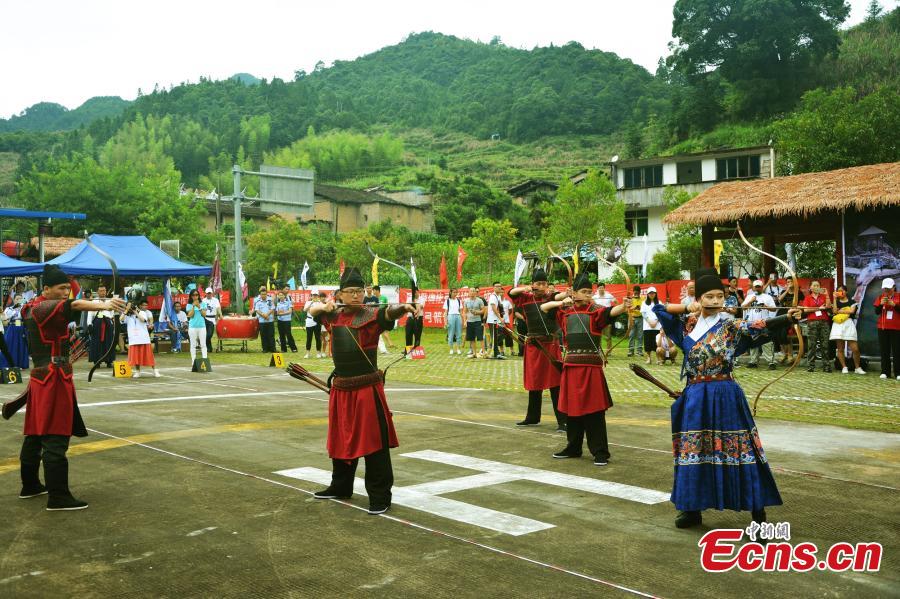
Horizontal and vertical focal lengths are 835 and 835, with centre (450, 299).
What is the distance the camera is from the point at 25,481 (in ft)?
23.3

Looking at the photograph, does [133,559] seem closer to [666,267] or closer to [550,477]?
[550,477]

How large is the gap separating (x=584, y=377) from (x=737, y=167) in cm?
4472

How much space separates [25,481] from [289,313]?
56.1 ft

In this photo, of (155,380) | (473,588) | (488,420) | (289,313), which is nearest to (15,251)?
(289,313)

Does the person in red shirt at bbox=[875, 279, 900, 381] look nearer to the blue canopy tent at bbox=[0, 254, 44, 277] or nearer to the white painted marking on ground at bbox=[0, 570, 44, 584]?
the white painted marking on ground at bbox=[0, 570, 44, 584]

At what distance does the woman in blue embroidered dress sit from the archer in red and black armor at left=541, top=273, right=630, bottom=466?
2.00m

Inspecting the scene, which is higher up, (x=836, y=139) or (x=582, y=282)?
(x=836, y=139)

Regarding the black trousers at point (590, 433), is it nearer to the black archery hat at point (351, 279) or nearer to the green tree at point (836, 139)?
the black archery hat at point (351, 279)

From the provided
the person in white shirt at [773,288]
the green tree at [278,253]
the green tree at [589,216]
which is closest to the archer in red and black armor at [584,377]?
the person in white shirt at [773,288]

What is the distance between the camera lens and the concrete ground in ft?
16.2

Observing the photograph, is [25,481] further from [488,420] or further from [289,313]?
[289,313]

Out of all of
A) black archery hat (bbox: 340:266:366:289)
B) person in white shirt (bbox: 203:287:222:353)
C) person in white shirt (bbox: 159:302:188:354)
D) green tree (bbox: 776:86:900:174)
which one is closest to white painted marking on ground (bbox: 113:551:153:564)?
black archery hat (bbox: 340:266:366:289)

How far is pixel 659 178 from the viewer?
51594 mm

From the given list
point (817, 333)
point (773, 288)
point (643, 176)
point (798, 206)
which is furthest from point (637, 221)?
point (817, 333)
